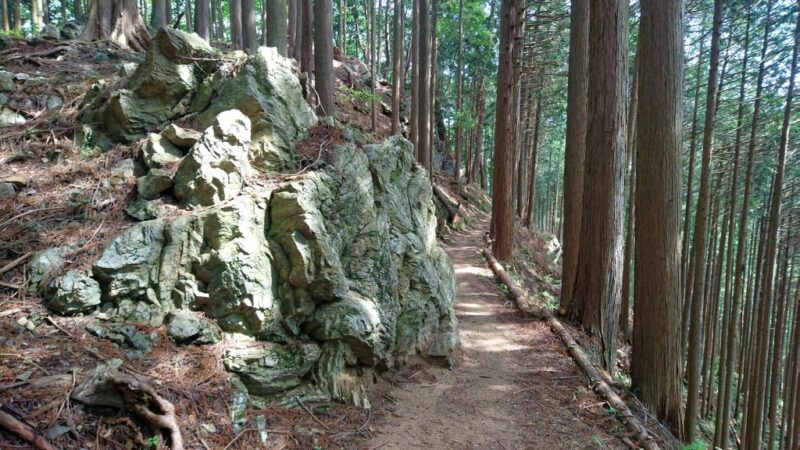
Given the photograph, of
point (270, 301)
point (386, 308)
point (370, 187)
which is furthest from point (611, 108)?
point (270, 301)

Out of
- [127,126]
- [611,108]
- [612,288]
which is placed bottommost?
[612,288]

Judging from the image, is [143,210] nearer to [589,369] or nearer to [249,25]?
[589,369]

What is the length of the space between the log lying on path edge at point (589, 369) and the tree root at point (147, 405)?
4.37 meters

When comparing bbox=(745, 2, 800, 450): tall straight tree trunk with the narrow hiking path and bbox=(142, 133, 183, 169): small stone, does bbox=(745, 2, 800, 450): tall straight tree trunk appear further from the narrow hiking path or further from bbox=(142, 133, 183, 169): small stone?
bbox=(142, 133, 183, 169): small stone

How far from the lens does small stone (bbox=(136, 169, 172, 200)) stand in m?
4.50

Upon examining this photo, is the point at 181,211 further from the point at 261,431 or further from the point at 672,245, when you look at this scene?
the point at 672,245

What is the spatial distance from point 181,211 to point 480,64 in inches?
885

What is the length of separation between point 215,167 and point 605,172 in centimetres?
569

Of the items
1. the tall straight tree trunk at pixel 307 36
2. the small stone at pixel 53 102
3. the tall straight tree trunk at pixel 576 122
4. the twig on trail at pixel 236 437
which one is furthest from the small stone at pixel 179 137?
the tall straight tree trunk at pixel 576 122

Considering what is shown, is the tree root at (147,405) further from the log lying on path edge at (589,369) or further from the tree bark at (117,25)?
the tree bark at (117,25)

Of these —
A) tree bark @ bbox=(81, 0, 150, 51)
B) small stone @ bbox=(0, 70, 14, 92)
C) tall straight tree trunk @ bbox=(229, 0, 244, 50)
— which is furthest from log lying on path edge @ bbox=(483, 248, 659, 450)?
tall straight tree trunk @ bbox=(229, 0, 244, 50)

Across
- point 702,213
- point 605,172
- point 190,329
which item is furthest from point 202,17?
point 702,213

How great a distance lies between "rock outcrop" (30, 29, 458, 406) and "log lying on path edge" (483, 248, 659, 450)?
1.76m

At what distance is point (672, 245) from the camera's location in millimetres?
5395
